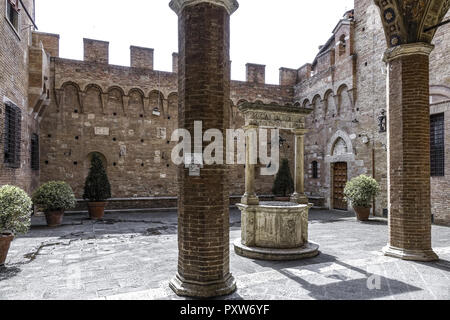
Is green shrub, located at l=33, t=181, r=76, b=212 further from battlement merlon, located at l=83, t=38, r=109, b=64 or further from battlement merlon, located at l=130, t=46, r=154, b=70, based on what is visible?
battlement merlon, located at l=130, t=46, r=154, b=70

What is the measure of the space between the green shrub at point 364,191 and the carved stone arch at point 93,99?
1117 centimetres

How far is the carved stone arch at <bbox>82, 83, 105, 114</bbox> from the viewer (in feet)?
44.9

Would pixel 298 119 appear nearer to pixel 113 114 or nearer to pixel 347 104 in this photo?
pixel 347 104

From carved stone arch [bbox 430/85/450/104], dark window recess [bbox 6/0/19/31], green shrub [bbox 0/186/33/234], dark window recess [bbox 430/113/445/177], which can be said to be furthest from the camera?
dark window recess [bbox 430/113/445/177]

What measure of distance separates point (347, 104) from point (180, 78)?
444 inches

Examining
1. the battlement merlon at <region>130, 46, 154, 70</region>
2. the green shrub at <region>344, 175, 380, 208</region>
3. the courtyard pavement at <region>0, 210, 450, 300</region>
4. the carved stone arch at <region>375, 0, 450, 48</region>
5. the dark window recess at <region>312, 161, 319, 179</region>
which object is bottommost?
the courtyard pavement at <region>0, 210, 450, 300</region>

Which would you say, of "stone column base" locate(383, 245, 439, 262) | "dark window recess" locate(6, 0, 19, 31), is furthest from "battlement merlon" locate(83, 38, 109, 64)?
"stone column base" locate(383, 245, 439, 262)

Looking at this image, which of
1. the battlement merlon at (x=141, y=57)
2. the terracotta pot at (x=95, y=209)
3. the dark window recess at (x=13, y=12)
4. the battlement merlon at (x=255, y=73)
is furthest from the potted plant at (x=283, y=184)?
the dark window recess at (x=13, y=12)

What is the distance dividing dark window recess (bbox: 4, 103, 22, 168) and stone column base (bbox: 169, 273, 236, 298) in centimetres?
743

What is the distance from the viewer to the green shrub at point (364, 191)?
11.1 meters

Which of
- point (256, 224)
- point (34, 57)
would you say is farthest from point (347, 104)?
point (34, 57)

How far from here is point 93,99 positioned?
13852mm

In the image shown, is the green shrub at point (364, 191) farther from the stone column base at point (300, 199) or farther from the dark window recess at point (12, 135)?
the dark window recess at point (12, 135)

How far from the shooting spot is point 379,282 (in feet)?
15.0
